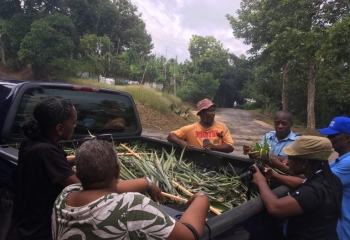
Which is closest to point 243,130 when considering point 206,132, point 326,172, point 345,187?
point 206,132

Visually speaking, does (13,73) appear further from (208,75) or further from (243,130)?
(243,130)

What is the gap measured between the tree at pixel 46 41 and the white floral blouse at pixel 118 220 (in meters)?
24.1

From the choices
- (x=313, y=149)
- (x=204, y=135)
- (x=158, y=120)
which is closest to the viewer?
(x=313, y=149)

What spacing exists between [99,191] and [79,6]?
28.6m

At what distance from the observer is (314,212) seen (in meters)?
1.98

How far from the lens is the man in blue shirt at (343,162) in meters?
2.43

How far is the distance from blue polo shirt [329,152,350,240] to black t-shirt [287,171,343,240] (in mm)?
454

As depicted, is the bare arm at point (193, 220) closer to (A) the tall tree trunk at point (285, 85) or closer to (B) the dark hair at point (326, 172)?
(B) the dark hair at point (326, 172)

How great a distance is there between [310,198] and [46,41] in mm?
24751

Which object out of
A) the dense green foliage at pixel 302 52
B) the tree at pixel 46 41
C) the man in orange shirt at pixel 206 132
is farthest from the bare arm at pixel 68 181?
the tree at pixel 46 41

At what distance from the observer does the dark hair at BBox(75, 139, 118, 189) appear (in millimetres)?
1384

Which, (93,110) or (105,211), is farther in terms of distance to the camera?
(93,110)

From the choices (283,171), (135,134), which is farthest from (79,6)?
(283,171)

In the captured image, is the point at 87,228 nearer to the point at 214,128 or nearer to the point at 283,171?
the point at 283,171
